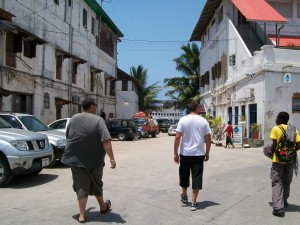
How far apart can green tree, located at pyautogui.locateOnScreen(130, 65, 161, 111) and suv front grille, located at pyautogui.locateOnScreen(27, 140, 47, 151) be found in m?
44.1

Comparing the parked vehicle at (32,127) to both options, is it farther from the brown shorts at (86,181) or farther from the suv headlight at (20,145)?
the brown shorts at (86,181)

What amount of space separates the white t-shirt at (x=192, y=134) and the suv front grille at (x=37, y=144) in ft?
13.3

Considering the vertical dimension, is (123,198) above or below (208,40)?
below

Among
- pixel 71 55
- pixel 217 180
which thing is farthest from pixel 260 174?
pixel 71 55

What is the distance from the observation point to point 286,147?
22.5 feet

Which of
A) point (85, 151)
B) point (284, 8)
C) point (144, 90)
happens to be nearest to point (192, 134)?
point (85, 151)

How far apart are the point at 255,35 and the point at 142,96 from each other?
1112 inches

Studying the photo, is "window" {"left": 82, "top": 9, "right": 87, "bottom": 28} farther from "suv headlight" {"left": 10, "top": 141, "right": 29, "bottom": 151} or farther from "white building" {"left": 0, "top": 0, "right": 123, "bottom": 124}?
"suv headlight" {"left": 10, "top": 141, "right": 29, "bottom": 151}

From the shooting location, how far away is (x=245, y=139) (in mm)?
22906

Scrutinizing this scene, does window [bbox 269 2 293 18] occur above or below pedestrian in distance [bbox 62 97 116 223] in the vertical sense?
above

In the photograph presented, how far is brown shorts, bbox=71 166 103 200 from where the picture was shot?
5.99 m

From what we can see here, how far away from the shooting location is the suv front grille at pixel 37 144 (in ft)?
30.8

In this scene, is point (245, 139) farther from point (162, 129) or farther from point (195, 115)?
point (162, 129)

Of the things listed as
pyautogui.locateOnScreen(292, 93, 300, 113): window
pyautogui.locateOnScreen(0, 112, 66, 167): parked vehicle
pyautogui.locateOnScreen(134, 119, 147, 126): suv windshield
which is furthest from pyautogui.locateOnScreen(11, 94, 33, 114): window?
pyautogui.locateOnScreen(134, 119, 147, 126): suv windshield
